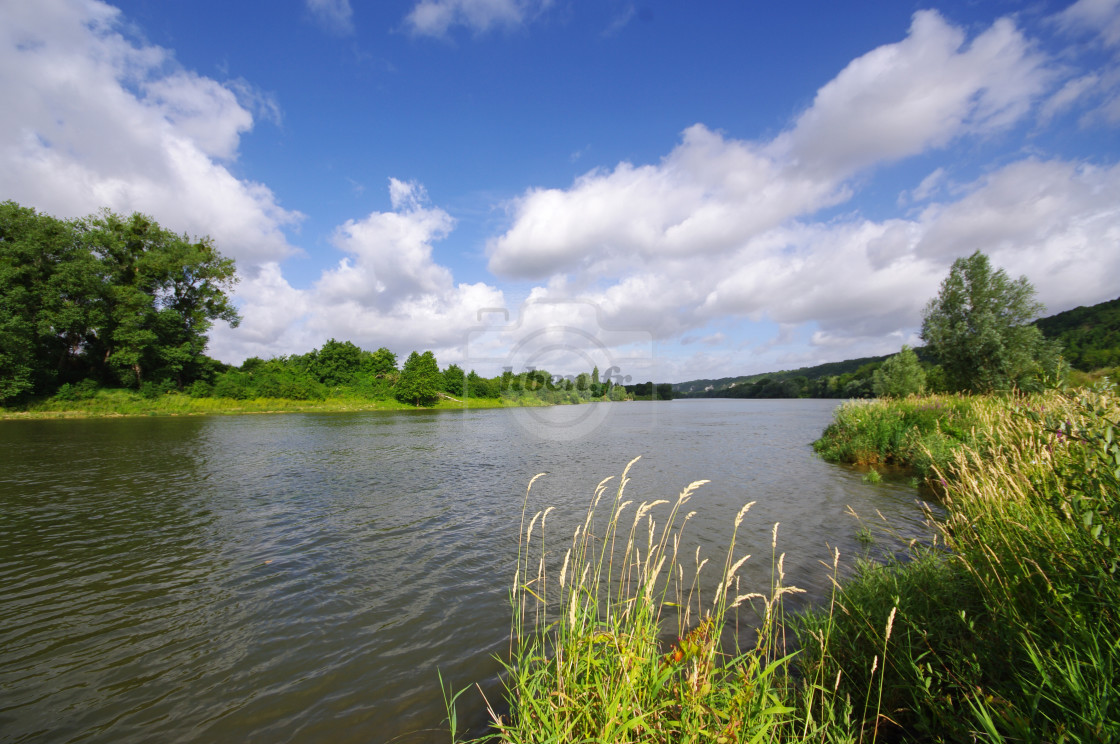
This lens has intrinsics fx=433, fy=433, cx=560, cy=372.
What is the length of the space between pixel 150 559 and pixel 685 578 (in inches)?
407

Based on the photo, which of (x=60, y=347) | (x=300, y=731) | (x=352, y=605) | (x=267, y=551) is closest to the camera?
(x=300, y=731)

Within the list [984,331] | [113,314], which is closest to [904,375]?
[984,331]

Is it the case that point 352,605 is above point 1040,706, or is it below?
below

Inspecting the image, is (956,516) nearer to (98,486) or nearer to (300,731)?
(300,731)

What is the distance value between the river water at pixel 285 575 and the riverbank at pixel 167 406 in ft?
94.9

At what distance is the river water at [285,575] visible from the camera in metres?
4.69

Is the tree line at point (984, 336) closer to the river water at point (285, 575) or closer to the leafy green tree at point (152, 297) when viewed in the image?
the river water at point (285, 575)

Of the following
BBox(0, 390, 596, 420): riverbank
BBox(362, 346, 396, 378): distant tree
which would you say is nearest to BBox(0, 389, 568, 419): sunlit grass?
BBox(0, 390, 596, 420): riverbank

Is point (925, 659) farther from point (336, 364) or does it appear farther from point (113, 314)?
point (336, 364)

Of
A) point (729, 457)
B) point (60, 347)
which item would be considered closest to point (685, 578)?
point (729, 457)

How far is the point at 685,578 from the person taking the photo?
8.00 meters

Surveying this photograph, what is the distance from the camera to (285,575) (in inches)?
314

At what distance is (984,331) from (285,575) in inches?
1472

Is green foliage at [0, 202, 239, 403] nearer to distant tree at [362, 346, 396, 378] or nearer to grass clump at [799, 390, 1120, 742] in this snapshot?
distant tree at [362, 346, 396, 378]
